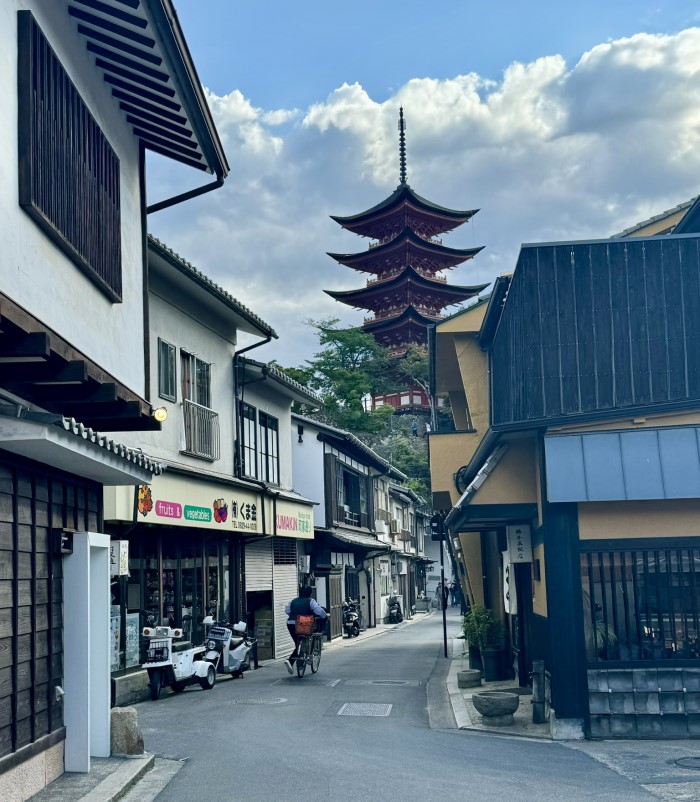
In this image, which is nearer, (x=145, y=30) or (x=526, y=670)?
(x=145, y=30)

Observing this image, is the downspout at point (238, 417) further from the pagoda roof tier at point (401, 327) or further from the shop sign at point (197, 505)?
the pagoda roof tier at point (401, 327)

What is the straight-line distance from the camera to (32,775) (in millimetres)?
8922

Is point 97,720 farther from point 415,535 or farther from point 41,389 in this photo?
point 415,535

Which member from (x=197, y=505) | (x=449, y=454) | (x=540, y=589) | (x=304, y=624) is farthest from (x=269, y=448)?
(x=540, y=589)

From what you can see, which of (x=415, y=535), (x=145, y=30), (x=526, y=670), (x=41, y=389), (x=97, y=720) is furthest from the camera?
(x=415, y=535)

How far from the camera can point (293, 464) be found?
3262cm

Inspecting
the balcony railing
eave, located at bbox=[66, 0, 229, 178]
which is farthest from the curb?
the balcony railing

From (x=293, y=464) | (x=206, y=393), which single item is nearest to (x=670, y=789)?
(x=206, y=393)

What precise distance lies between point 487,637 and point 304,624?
12.1ft

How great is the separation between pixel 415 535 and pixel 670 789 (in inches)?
2302

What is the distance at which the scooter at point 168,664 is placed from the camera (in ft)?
55.6

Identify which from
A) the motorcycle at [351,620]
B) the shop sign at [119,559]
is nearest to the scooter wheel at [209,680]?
the shop sign at [119,559]

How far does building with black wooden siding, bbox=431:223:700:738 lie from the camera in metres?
12.4

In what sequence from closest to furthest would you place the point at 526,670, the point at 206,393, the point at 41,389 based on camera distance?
the point at 41,389 < the point at 526,670 < the point at 206,393
